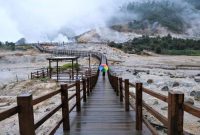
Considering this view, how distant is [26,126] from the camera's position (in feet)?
14.7

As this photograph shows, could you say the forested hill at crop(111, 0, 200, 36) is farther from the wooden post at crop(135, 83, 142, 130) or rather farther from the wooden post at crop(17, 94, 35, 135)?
the wooden post at crop(17, 94, 35, 135)

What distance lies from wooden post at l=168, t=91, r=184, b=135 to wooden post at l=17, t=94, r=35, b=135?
1884 mm

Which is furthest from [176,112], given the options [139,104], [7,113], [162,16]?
[162,16]

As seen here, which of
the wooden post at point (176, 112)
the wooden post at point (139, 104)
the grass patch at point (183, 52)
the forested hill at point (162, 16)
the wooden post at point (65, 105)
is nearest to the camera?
the wooden post at point (176, 112)

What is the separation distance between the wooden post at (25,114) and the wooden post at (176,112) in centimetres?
188

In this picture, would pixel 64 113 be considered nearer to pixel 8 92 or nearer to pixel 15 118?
pixel 15 118

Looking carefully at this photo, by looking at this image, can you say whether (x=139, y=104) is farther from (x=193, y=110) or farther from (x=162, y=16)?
(x=162, y=16)

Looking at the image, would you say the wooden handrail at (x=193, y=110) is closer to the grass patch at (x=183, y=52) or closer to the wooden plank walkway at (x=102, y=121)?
the wooden plank walkway at (x=102, y=121)

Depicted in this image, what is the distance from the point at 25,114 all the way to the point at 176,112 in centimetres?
200

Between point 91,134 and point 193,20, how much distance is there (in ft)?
522

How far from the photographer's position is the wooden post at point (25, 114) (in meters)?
4.36

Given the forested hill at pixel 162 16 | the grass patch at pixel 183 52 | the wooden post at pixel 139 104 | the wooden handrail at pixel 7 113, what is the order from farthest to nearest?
the forested hill at pixel 162 16
the grass patch at pixel 183 52
the wooden post at pixel 139 104
the wooden handrail at pixel 7 113

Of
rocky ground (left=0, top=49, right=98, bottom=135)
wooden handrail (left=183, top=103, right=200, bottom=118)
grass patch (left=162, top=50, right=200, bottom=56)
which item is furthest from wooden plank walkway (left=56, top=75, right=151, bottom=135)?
grass patch (left=162, top=50, right=200, bottom=56)

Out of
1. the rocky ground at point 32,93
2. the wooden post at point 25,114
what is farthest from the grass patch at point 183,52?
the wooden post at point 25,114
